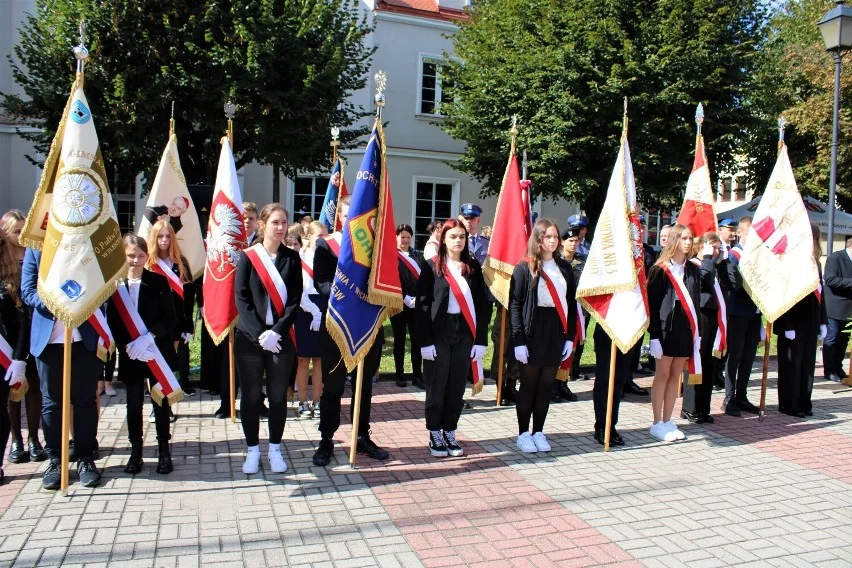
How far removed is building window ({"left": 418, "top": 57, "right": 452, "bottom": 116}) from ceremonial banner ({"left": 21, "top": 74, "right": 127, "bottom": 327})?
17.0m

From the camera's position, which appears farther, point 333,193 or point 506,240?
point 333,193

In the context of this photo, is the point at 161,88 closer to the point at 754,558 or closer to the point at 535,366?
the point at 535,366

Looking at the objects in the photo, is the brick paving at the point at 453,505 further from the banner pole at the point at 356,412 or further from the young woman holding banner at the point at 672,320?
the young woman holding banner at the point at 672,320

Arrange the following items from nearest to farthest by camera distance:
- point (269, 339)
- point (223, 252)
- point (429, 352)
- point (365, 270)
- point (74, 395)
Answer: point (74, 395) → point (269, 339) → point (365, 270) → point (429, 352) → point (223, 252)

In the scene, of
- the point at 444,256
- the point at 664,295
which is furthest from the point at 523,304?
the point at 664,295

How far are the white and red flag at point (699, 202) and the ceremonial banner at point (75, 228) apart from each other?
612cm

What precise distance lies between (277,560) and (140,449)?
200 cm

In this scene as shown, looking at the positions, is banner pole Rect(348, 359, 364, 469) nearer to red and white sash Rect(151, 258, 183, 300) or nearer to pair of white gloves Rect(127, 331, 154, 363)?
pair of white gloves Rect(127, 331, 154, 363)

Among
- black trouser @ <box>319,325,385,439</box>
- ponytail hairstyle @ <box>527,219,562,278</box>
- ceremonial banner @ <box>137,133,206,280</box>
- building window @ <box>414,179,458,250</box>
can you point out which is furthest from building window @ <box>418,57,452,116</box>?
black trouser @ <box>319,325,385,439</box>

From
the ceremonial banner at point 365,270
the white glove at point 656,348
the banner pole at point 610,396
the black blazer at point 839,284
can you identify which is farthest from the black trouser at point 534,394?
the black blazer at point 839,284

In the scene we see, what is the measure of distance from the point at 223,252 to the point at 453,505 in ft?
11.7

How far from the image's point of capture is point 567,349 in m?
6.28

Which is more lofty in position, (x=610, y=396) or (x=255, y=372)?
(x=255, y=372)

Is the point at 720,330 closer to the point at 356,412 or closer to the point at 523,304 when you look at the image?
the point at 523,304
